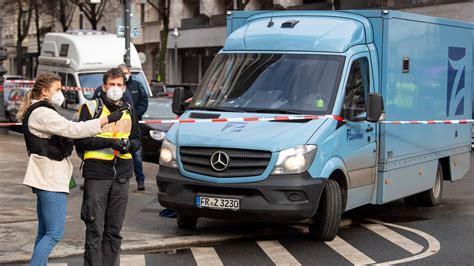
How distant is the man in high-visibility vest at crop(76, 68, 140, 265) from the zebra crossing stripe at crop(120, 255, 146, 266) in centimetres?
93

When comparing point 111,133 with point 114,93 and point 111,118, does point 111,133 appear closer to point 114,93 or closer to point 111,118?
point 111,118

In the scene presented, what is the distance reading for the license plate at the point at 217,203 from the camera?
835 cm

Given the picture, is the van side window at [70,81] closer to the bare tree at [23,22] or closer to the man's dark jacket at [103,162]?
the man's dark jacket at [103,162]

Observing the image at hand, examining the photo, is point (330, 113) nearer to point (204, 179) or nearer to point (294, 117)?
point (294, 117)

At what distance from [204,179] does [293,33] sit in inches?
88.9

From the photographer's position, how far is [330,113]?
8.87 m

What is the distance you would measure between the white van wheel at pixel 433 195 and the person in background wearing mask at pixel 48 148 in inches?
250

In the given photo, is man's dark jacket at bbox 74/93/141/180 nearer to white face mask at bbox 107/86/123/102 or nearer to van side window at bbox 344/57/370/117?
white face mask at bbox 107/86/123/102

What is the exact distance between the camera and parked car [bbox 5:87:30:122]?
26.6m

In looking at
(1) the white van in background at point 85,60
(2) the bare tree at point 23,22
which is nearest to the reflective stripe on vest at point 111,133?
(1) the white van in background at point 85,60

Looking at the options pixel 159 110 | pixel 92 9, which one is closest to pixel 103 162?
pixel 159 110

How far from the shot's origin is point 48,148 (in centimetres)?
646

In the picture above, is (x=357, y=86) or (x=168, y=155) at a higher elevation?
(x=357, y=86)

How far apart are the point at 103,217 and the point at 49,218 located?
0.49 metres
